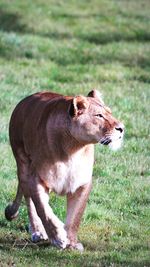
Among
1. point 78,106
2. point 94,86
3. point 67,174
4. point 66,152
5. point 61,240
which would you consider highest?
point 78,106

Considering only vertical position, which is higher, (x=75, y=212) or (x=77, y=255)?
(x=75, y=212)

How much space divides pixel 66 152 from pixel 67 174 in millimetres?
194

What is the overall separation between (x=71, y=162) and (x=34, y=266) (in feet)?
3.25

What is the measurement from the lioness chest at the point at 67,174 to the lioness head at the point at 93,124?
A: 0.65 ft

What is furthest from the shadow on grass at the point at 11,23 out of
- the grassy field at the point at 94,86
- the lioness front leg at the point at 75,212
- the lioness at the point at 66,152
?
the lioness front leg at the point at 75,212

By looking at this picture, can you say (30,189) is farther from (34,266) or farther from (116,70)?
(116,70)

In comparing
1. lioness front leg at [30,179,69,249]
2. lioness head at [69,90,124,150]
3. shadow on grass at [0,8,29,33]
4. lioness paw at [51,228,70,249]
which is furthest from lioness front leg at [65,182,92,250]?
shadow on grass at [0,8,29,33]

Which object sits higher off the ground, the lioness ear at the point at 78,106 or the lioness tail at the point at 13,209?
the lioness ear at the point at 78,106

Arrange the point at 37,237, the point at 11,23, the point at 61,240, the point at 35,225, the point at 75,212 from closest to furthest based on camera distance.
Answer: the point at 61,240
the point at 75,212
the point at 37,237
the point at 35,225
the point at 11,23

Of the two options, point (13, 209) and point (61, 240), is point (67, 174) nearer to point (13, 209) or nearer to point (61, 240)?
point (61, 240)

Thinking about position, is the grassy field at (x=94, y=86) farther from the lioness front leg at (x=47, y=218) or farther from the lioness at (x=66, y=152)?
the lioness at (x=66, y=152)

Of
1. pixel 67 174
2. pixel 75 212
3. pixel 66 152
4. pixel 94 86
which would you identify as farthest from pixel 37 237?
pixel 94 86

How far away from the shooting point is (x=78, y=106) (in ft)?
25.9

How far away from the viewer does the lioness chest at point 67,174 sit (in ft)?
25.9
